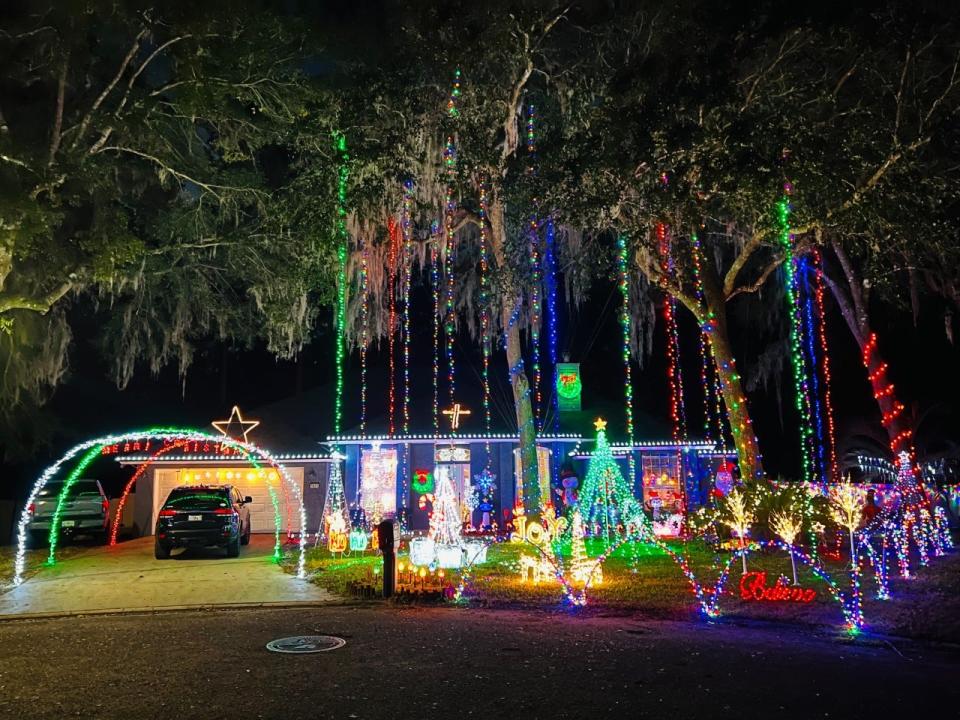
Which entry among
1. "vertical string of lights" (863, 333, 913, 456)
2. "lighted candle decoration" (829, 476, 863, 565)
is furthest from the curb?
"vertical string of lights" (863, 333, 913, 456)

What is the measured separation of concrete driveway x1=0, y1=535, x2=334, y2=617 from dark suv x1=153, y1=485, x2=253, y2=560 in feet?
1.11

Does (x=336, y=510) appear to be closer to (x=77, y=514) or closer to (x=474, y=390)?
(x=77, y=514)

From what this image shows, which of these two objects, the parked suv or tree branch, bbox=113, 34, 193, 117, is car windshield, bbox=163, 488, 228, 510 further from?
tree branch, bbox=113, 34, 193, 117

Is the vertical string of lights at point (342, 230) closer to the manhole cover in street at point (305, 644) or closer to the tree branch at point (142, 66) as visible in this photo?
the tree branch at point (142, 66)

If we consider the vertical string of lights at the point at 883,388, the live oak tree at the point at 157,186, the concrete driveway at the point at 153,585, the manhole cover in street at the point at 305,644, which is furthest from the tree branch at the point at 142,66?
the vertical string of lights at the point at 883,388

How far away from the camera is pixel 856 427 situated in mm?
30562

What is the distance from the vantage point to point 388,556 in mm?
9969

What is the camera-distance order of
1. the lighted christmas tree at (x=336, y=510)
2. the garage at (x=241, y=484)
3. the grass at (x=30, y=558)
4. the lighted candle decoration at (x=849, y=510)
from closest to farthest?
the lighted candle decoration at (x=849, y=510) → the grass at (x=30, y=558) → the lighted christmas tree at (x=336, y=510) → the garage at (x=241, y=484)

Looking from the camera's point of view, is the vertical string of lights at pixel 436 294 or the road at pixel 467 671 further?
the vertical string of lights at pixel 436 294

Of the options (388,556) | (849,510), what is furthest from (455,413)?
(849,510)

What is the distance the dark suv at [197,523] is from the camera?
1509 centimetres

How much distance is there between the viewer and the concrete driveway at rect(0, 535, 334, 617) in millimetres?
9875

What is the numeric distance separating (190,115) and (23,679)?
11.4 meters

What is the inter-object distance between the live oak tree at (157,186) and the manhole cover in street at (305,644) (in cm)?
848
